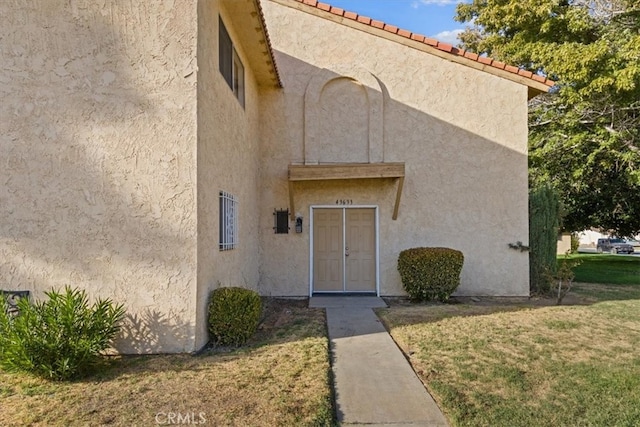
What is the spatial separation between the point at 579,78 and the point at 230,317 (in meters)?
13.5

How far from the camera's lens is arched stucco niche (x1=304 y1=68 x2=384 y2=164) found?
1166 cm

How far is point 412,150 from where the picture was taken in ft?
38.3

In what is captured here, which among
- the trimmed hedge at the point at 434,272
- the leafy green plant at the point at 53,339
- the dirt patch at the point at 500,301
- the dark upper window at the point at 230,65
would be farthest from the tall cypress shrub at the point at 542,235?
the leafy green plant at the point at 53,339

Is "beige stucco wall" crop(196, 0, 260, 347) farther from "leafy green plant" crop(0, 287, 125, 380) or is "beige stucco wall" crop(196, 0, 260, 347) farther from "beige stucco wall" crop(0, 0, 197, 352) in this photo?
"leafy green plant" crop(0, 287, 125, 380)

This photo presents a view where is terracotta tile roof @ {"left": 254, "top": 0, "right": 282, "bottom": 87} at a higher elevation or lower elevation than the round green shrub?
higher

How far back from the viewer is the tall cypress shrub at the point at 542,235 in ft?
40.0

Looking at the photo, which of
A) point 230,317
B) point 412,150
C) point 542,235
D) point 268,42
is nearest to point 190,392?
point 230,317

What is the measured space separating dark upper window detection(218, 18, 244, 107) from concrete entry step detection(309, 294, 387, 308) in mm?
4847

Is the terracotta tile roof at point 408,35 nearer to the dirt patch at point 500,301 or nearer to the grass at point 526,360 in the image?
the dirt patch at point 500,301

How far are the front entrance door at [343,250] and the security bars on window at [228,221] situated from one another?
3518 millimetres

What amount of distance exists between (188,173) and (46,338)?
Answer: 8.56 ft

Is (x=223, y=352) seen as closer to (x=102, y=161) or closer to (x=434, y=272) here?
(x=102, y=161)

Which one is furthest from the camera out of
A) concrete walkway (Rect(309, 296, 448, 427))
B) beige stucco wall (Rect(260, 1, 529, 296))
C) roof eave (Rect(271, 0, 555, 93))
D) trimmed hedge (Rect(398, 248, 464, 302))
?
beige stucco wall (Rect(260, 1, 529, 296))

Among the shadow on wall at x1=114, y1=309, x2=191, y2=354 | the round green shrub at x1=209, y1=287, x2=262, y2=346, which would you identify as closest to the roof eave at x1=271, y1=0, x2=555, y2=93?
the round green shrub at x1=209, y1=287, x2=262, y2=346
